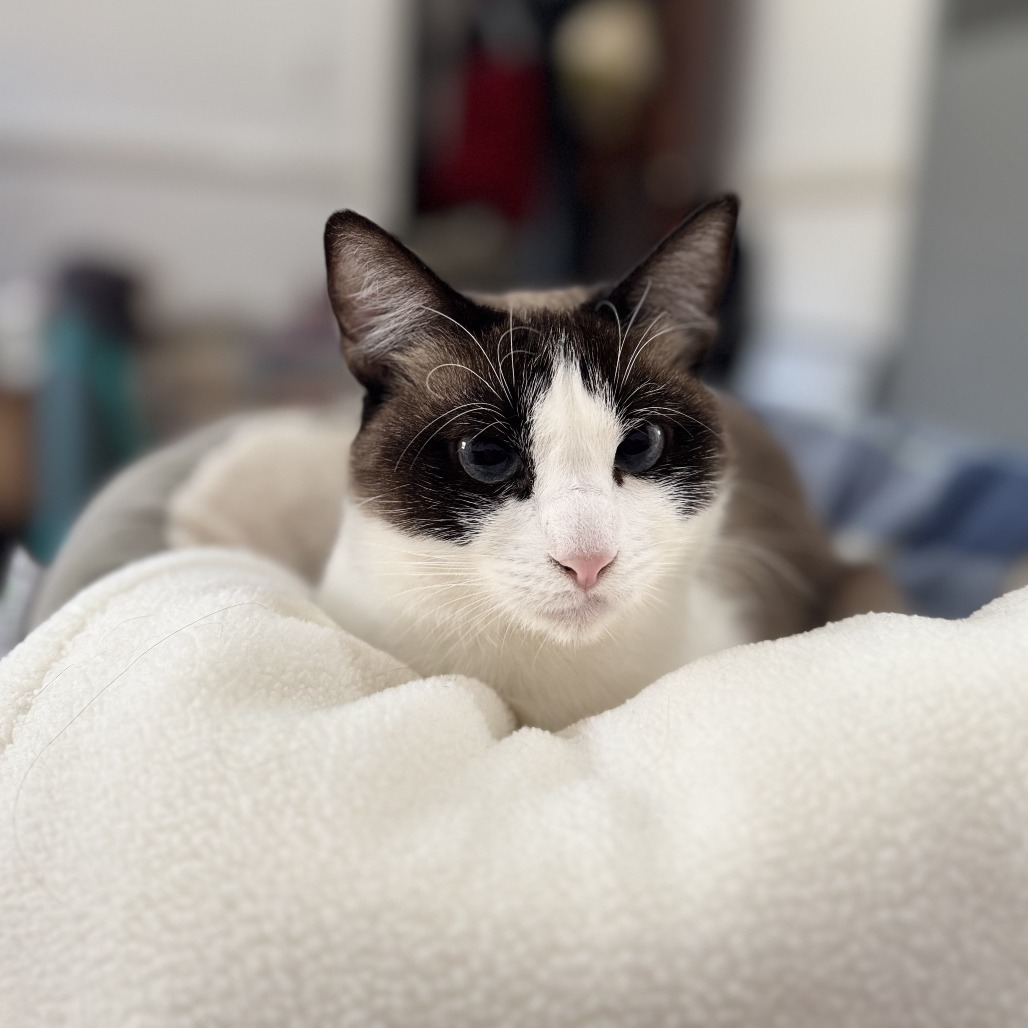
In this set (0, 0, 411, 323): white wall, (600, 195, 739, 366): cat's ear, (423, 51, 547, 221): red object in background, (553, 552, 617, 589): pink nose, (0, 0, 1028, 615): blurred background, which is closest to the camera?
(553, 552, 617, 589): pink nose

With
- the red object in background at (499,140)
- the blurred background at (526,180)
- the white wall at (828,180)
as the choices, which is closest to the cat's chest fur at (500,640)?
the blurred background at (526,180)

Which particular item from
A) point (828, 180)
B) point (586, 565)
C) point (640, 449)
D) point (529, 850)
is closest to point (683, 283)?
point (640, 449)

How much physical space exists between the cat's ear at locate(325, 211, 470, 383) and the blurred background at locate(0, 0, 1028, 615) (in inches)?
36.7

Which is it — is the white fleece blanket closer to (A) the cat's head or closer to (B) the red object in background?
(A) the cat's head

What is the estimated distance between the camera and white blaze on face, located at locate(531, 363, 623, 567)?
62cm

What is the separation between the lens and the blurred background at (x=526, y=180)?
2170 mm

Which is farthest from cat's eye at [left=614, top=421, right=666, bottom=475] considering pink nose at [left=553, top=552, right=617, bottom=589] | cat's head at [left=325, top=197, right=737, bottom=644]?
pink nose at [left=553, top=552, right=617, bottom=589]

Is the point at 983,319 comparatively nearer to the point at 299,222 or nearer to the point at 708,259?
the point at 708,259

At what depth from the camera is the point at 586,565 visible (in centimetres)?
62

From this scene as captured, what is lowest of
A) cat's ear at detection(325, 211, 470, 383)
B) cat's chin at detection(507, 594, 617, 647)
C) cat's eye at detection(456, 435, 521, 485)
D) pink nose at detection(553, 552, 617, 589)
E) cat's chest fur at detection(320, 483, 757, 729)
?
cat's chest fur at detection(320, 483, 757, 729)

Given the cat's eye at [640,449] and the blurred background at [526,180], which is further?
the blurred background at [526,180]

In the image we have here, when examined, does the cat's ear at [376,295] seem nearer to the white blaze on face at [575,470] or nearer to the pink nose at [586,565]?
the white blaze on face at [575,470]

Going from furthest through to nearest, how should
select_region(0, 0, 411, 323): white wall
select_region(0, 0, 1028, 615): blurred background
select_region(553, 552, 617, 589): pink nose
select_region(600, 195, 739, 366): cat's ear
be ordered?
select_region(0, 0, 411, 323): white wall, select_region(0, 0, 1028, 615): blurred background, select_region(600, 195, 739, 366): cat's ear, select_region(553, 552, 617, 589): pink nose

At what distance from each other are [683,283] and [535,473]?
0.25 meters
